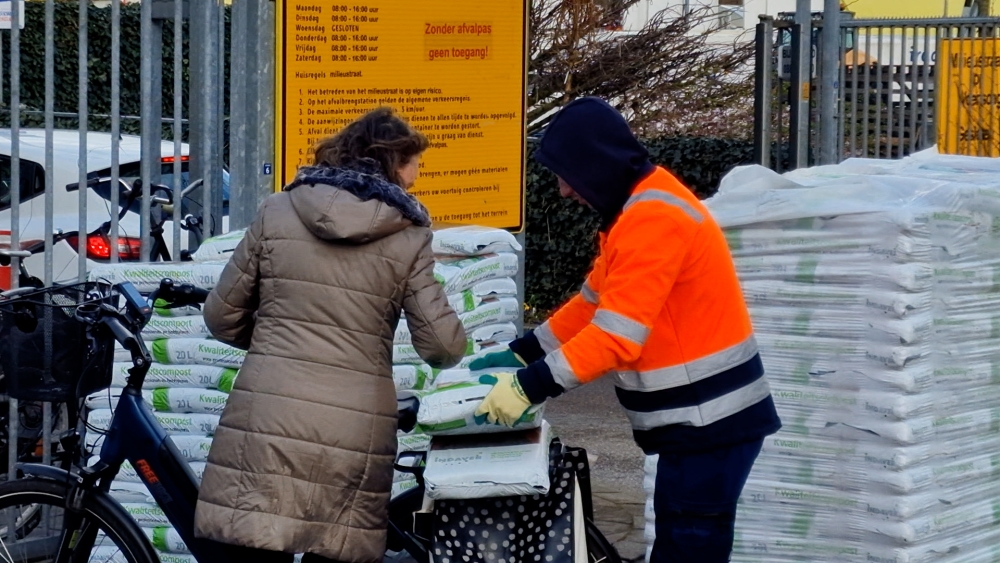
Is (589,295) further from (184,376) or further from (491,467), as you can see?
(184,376)

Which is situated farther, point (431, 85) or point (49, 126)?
point (431, 85)

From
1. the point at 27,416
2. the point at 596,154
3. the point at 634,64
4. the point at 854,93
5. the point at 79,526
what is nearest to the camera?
the point at 596,154

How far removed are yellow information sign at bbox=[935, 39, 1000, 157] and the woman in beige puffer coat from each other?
206 inches

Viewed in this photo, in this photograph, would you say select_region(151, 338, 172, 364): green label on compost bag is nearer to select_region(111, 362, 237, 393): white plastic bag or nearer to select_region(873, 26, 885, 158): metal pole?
select_region(111, 362, 237, 393): white plastic bag

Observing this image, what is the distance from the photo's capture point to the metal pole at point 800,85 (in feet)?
24.0

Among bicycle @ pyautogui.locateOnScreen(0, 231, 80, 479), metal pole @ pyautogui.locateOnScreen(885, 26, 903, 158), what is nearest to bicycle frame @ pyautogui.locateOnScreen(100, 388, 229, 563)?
bicycle @ pyautogui.locateOnScreen(0, 231, 80, 479)

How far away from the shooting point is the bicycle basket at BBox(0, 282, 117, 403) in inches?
148

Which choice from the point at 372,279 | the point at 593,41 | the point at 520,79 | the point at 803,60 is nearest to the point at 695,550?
the point at 372,279

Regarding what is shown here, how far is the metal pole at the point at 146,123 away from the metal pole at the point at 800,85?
Result: 3631 millimetres

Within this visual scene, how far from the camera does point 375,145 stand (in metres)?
3.53

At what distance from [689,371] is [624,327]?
0.80 ft

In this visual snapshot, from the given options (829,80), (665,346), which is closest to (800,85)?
(829,80)

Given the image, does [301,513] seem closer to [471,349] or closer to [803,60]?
[471,349]

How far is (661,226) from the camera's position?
3.28 m
